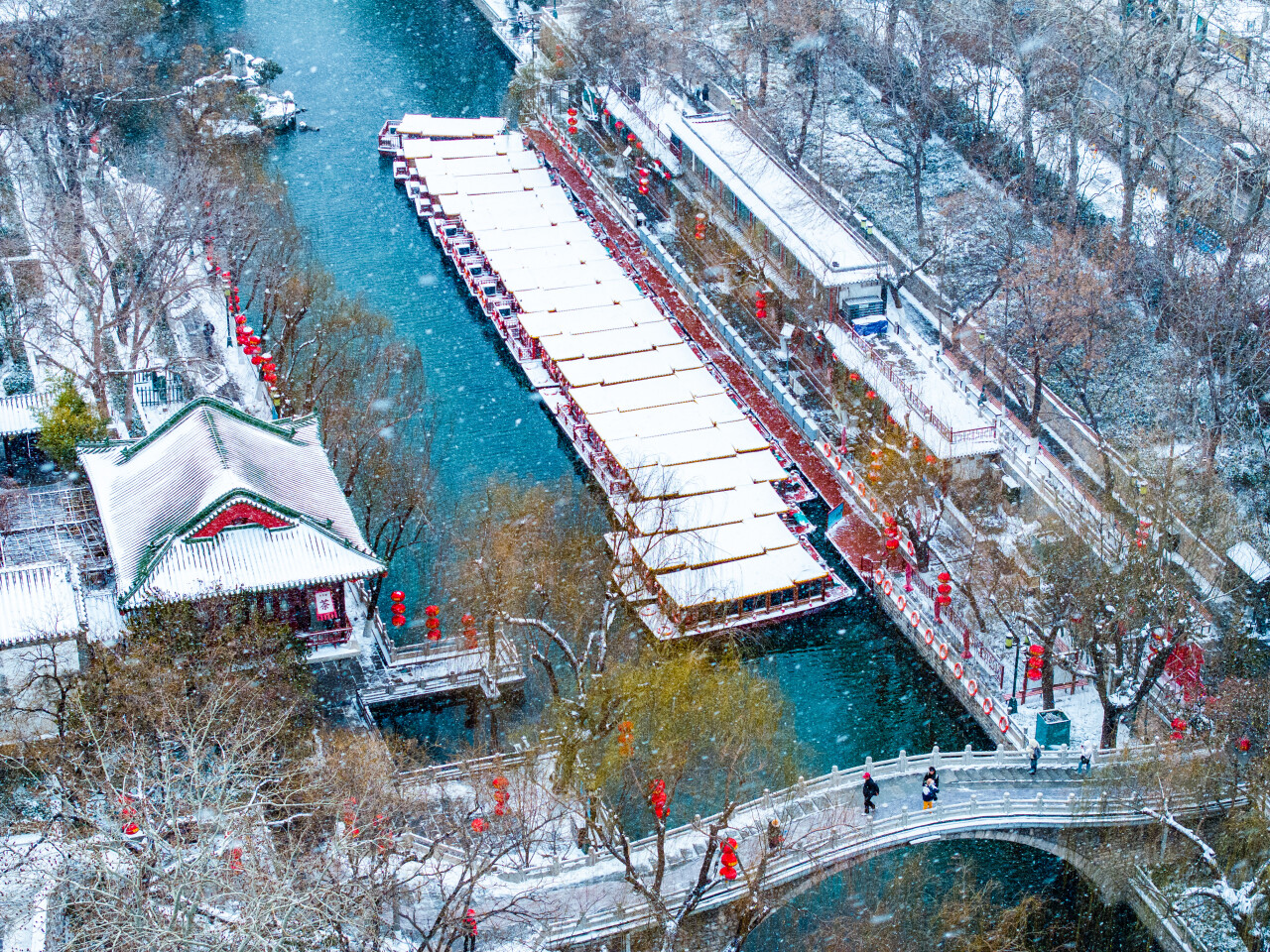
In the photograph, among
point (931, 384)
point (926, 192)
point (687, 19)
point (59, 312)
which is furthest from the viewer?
point (687, 19)

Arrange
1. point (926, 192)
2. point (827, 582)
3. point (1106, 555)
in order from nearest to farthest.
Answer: point (1106, 555) < point (827, 582) < point (926, 192)

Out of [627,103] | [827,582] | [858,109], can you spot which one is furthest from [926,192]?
[827,582]

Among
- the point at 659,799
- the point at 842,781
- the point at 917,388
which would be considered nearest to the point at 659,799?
the point at 659,799

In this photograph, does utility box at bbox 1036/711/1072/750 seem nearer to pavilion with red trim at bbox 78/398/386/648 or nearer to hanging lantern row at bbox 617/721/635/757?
hanging lantern row at bbox 617/721/635/757

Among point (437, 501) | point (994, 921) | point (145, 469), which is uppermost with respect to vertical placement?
point (145, 469)

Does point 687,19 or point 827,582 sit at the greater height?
point 687,19

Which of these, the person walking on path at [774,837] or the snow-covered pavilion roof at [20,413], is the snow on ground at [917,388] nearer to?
the person walking on path at [774,837]

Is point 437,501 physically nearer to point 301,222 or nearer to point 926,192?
point 301,222

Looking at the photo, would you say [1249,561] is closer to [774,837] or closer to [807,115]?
[774,837]

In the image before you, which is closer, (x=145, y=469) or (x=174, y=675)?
(x=174, y=675)
